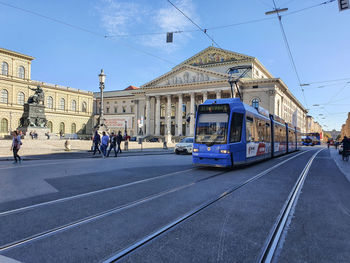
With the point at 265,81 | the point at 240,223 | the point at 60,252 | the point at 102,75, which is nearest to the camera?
the point at 60,252

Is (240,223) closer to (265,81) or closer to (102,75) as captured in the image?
(102,75)

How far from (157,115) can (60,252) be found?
65.3 metres

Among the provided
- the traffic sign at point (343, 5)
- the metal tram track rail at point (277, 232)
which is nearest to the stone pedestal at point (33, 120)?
the metal tram track rail at point (277, 232)

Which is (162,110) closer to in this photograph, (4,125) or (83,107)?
(83,107)

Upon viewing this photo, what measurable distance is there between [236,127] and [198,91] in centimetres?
5091

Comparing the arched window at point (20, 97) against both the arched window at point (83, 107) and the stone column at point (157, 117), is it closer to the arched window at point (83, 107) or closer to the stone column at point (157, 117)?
the arched window at point (83, 107)

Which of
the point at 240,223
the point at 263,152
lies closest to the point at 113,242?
the point at 240,223

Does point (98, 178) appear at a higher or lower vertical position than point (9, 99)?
lower

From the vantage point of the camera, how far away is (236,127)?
1085 centimetres

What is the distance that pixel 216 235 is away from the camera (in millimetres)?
3730

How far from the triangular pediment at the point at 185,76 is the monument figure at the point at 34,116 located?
37.1 meters

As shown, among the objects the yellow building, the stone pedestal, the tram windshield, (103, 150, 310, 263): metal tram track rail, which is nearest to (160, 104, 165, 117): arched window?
the yellow building

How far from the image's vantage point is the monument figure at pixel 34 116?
30.2 metres

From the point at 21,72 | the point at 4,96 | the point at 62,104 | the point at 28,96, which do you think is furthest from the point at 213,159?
the point at 62,104
